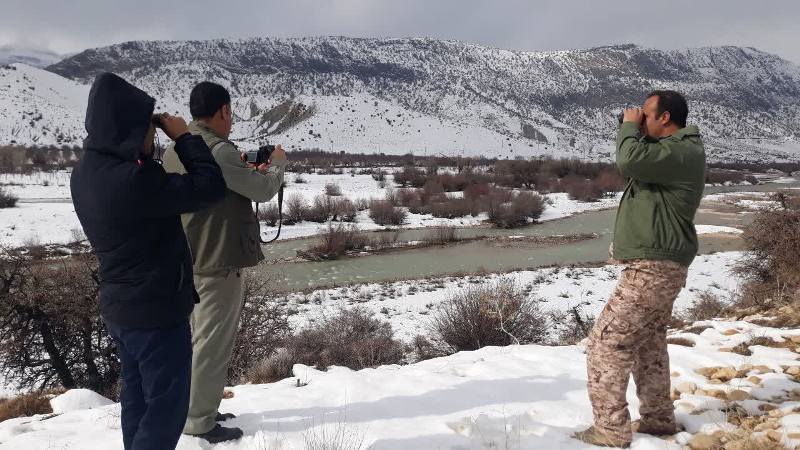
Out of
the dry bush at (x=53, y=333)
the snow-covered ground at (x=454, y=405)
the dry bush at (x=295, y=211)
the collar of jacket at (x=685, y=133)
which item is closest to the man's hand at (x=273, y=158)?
the snow-covered ground at (x=454, y=405)

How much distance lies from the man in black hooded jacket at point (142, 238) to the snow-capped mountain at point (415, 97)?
3060 inches

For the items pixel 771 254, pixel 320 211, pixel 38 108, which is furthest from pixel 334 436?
pixel 38 108

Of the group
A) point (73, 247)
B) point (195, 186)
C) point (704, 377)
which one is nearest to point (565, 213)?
point (73, 247)

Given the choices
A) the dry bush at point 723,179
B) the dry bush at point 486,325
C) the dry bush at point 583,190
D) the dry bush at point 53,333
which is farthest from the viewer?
the dry bush at point 723,179

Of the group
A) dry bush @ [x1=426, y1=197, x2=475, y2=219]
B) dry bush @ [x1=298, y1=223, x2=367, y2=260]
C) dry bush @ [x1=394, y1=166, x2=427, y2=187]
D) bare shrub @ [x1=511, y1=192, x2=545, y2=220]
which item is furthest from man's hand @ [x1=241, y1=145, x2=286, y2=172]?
dry bush @ [x1=394, y1=166, x2=427, y2=187]

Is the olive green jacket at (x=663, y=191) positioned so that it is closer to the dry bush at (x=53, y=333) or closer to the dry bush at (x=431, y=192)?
the dry bush at (x=53, y=333)

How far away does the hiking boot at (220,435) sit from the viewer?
312 centimetres

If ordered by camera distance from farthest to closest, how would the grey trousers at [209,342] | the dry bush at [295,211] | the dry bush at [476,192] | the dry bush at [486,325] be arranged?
the dry bush at [476,192]
the dry bush at [295,211]
the dry bush at [486,325]
the grey trousers at [209,342]

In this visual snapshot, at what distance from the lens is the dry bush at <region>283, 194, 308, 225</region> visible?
29.2m

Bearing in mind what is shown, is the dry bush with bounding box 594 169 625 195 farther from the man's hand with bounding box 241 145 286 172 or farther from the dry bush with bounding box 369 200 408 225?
the man's hand with bounding box 241 145 286 172

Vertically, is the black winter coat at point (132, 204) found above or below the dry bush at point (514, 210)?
above

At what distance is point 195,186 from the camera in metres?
2.38

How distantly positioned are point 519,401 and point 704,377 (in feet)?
5.32

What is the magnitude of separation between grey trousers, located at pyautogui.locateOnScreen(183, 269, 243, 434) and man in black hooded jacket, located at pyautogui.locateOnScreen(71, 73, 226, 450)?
50 centimetres
